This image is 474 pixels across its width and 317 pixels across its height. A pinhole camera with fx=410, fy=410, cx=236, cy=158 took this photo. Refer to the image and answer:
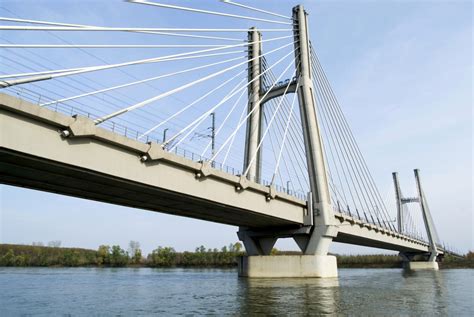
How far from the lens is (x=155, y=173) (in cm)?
2294

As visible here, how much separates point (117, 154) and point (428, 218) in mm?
90982

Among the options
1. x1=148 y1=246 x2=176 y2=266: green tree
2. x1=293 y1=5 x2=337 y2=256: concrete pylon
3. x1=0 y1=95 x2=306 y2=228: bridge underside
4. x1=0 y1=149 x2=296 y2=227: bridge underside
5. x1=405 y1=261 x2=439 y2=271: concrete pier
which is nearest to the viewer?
x1=0 y1=95 x2=306 y2=228: bridge underside

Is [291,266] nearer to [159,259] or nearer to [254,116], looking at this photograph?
[254,116]

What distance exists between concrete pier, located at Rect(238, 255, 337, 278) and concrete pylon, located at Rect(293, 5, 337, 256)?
3.69ft

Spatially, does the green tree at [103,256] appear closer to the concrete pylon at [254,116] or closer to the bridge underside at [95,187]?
the concrete pylon at [254,116]

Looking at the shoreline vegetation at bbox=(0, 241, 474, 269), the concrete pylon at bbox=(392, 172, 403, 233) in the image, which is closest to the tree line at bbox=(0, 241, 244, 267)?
the shoreline vegetation at bbox=(0, 241, 474, 269)

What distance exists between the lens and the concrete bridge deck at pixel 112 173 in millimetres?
16797

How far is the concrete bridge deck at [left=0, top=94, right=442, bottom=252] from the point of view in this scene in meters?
16.8

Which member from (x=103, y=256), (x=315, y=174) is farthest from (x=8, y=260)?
(x=315, y=174)

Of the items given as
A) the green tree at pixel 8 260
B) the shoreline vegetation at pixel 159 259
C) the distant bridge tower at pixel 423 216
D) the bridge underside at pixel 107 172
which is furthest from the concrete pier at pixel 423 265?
the green tree at pixel 8 260

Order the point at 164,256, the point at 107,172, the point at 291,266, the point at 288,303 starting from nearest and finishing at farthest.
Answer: the point at 288,303, the point at 107,172, the point at 291,266, the point at 164,256

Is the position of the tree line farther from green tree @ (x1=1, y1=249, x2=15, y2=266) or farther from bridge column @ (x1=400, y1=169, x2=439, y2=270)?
bridge column @ (x1=400, y1=169, x2=439, y2=270)

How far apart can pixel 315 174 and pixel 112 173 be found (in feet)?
67.9

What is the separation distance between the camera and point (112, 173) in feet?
66.8
